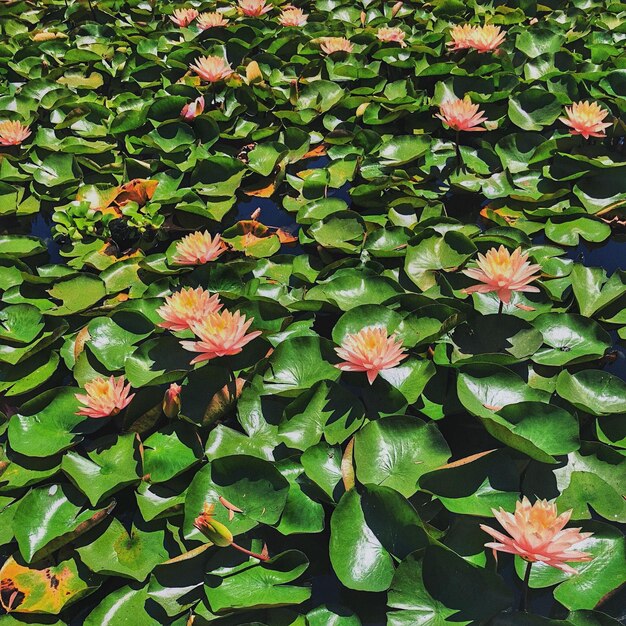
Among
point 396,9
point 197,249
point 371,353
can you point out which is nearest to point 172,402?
point 371,353

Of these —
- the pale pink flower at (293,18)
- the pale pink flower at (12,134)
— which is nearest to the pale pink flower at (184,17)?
the pale pink flower at (293,18)

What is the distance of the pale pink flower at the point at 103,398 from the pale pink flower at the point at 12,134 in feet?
7.08

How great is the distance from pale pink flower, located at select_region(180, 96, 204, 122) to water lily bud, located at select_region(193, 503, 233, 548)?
2562 millimetres

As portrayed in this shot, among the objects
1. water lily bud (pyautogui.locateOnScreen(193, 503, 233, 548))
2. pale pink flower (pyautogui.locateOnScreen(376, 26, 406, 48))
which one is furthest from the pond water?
pale pink flower (pyautogui.locateOnScreen(376, 26, 406, 48))

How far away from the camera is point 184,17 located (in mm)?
4656

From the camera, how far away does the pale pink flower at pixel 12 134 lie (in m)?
3.53

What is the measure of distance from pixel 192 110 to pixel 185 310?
6.08 ft

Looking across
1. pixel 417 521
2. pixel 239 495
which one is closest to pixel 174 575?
pixel 239 495

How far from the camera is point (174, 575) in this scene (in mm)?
1704

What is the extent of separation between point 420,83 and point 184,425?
283cm

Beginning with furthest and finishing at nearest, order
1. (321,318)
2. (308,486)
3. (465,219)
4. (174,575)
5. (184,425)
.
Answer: (465,219), (321,318), (184,425), (308,486), (174,575)

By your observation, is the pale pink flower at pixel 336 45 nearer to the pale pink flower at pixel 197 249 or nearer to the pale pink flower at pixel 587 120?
the pale pink flower at pixel 587 120

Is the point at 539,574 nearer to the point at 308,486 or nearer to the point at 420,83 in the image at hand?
the point at 308,486

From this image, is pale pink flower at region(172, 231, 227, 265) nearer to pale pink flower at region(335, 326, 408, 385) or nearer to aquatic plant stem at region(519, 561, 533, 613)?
pale pink flower at region(335, 326, 408, 385)
